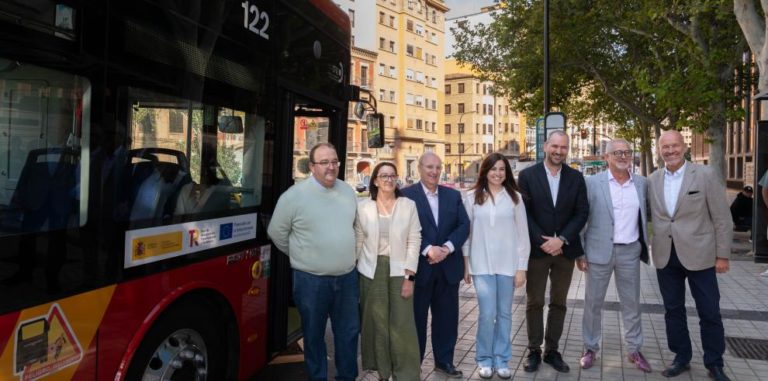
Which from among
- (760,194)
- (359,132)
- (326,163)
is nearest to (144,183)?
(326,163)

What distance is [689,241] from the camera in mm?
4770

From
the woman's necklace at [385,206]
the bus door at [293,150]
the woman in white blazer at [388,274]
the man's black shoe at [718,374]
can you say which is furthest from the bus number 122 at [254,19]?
the man's black shoe at [718,374]

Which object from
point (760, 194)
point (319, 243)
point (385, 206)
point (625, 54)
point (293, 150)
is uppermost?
point (625, 54)

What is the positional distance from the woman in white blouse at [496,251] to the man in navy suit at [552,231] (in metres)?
0.20

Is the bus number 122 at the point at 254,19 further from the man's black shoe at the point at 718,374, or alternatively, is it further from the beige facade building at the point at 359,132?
the beige facade building at the point at 359,132

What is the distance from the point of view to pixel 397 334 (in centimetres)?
451

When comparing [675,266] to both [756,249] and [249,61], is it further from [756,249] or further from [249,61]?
[756,249]

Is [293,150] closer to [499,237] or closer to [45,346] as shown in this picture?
[499,237]

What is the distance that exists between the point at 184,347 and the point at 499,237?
2.50 meters

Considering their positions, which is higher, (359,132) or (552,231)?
(359,132)

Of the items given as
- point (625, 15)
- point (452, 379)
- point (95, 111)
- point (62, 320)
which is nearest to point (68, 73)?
point (95, 111)

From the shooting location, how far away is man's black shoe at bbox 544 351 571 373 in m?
5.10

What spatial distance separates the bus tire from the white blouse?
6.86 ft

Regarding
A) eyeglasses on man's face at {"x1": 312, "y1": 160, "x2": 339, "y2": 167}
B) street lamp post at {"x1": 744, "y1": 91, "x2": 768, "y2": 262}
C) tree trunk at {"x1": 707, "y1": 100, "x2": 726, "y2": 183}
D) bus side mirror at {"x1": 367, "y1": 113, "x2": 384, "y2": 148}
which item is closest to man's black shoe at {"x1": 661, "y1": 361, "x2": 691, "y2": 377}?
eyeglasses on man's face at {"x1": 312, "y1": 160, "x2": 339, "y2": 167}
